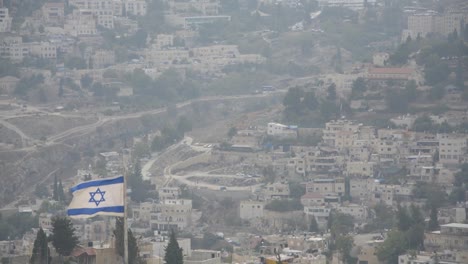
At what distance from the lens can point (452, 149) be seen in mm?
57781

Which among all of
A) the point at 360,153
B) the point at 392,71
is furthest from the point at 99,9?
the point at 360,153

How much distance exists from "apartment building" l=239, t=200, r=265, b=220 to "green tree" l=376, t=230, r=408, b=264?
931cm

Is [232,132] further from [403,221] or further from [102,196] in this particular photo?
[102,196]

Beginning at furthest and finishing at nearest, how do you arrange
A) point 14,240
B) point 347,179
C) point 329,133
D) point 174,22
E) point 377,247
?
point 174,22, point 329,133, point 347,179, point 14,240, point 377,247

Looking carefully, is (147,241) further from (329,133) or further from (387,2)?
(387,2)

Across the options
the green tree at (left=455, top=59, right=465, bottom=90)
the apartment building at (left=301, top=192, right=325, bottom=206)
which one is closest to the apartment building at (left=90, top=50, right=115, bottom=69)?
the green tree at (left=455, top=59, right=465, bottom=90)

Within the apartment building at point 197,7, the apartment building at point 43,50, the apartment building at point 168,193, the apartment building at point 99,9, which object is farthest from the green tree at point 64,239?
the apartment building at point 197,7

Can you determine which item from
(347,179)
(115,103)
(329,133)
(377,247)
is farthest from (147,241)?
(115,103)

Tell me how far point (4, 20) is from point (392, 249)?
131 feet

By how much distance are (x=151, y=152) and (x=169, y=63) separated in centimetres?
1711

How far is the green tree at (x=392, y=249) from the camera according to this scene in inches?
1750

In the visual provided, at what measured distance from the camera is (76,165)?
210ft

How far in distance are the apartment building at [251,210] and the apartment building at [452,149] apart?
20.2 ft

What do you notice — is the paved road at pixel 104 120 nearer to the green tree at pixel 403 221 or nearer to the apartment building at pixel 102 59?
the apartment building at pixel 102 59
